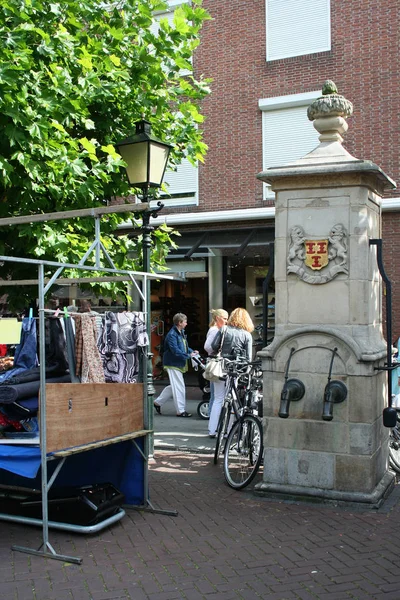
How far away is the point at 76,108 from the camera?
7953mm

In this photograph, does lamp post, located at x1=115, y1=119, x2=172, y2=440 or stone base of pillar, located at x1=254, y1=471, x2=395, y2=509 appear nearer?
stone base of pillar, located at x1=254, y1=471, x2=395, y2=509

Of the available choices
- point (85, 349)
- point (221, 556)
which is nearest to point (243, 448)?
point (221, 556)

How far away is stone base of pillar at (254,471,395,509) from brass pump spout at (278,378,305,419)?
2.52 ft

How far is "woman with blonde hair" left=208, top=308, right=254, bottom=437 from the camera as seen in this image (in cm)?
950

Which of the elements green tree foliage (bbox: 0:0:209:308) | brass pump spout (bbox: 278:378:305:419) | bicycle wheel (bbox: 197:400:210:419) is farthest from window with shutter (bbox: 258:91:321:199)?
brass pump spout (bbox: 278:378:305:419)

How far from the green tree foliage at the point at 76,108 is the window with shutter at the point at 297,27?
23.7ft

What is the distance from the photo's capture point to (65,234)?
8578 mm

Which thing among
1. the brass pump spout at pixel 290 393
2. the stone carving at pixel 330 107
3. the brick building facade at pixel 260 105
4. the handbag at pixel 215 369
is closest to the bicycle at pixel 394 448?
the brass pump spout at pixel 290 393

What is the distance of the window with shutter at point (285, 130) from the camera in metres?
16.2

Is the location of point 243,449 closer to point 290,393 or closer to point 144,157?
point 290,393

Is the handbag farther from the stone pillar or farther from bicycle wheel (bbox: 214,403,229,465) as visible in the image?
the stone pillar

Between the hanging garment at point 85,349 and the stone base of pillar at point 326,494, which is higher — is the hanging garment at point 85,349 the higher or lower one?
the higher one

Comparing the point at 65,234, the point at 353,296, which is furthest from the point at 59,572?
the point at 65,234

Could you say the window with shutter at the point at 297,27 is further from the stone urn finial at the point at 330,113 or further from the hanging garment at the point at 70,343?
the hanging garment at the point at 70,343
